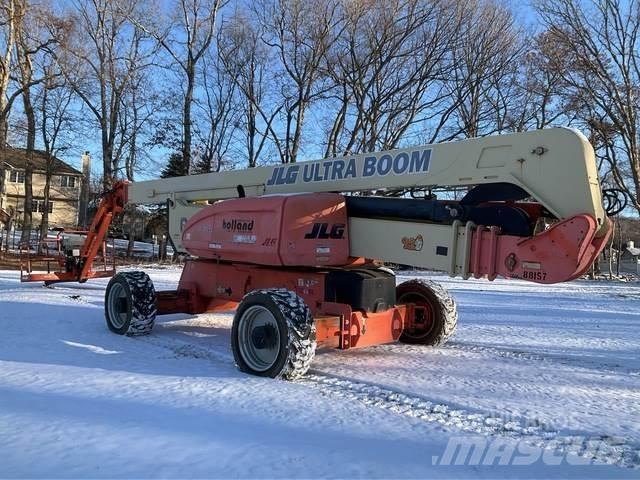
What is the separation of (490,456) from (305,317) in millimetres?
2456

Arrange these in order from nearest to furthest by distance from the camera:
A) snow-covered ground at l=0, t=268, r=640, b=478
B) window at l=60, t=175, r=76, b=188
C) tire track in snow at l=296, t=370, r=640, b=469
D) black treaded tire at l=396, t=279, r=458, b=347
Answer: snow-covered ground at l=0, t=268, r=640, b=478
tire track in snow at l=296, t=370, r=640, b=469
black treaded tire at l=396, t=279, r=458, b=347
window at l=60, t=175, r=76, b=188

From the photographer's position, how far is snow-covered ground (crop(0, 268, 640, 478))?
3.77 meters

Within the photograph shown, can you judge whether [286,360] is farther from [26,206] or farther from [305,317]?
[26,206]

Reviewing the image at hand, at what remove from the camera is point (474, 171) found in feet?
18.7

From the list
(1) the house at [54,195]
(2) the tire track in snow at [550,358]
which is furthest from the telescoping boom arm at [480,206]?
(1) the house at [54,195]

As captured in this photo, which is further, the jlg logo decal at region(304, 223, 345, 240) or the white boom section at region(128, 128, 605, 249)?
the jlg logo decal at region(304, 223, 345, 240)

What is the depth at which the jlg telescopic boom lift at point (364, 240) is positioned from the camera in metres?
5.15

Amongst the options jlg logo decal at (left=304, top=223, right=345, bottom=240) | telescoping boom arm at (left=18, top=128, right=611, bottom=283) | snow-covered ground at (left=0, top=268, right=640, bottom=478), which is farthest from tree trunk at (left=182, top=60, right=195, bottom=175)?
jlg logo decal at (left=304, top=223, right=345, bottom=240)

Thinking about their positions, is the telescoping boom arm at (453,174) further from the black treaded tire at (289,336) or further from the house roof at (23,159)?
the house roof at (23,159)

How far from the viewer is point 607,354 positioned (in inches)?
312

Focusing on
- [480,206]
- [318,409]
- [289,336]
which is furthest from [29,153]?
[318,409]

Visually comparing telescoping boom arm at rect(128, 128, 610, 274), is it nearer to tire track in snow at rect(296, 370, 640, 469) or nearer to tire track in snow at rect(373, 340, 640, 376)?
tire track in snow at rect(296, 370, 640, 469)

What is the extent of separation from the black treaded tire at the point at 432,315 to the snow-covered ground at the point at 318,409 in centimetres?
20

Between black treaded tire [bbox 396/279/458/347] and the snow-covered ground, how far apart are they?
202 millimetres
